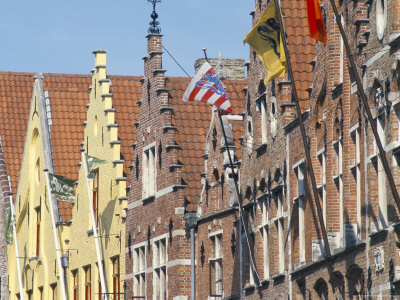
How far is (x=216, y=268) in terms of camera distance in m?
34.1

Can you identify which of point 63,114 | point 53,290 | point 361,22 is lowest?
point 53,290

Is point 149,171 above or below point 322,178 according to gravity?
above

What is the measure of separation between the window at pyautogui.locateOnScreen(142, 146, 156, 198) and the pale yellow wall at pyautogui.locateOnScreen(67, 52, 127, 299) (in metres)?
1.49

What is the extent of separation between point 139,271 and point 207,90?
8.65 meters

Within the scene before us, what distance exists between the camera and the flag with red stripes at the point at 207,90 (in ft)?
102

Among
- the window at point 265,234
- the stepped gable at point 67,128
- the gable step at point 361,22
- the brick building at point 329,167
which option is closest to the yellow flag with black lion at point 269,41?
the brick building at point 329,167

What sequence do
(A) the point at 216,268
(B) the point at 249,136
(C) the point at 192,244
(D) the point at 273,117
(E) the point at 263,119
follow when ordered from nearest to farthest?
(D) the point at 273,117
(E) the point at 263,119
(B) the point at 249,136
(A) the point at 216,268
(C) the point at 192,244

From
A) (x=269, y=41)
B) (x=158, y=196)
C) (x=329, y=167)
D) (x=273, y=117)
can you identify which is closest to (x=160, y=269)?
(x=158, y=196)

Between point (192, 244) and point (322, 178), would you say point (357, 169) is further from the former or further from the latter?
point (192, 244)

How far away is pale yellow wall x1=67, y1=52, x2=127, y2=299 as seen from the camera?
130 ft

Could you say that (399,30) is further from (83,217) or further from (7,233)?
(7,233)

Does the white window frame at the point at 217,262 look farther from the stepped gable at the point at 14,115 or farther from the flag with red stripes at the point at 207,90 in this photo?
the stepped gable at the point at 14,115

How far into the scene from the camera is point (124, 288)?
1537 inches

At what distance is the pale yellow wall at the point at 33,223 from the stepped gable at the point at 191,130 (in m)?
9.84
